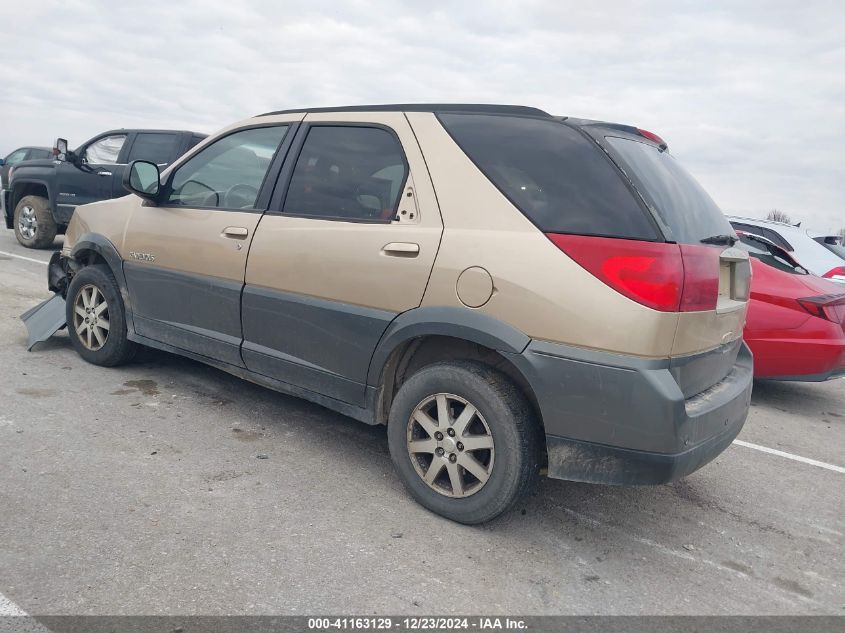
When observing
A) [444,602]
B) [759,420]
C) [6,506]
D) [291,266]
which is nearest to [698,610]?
[444,602]

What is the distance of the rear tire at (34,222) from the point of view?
10.8 meters

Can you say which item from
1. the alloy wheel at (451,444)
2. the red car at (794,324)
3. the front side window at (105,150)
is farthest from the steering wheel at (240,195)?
the front side window at (105,150)

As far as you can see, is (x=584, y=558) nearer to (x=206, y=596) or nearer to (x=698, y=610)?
(x=698, y=610)

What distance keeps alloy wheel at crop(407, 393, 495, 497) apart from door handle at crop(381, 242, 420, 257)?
0.65 meters

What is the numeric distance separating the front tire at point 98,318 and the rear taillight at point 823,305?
515 centimetres

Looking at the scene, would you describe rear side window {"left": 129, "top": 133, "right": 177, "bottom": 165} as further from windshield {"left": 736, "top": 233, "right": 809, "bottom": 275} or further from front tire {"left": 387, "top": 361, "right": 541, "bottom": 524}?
front tire {"left": 387, "top": 361, "right": 541, "bottom": 524}

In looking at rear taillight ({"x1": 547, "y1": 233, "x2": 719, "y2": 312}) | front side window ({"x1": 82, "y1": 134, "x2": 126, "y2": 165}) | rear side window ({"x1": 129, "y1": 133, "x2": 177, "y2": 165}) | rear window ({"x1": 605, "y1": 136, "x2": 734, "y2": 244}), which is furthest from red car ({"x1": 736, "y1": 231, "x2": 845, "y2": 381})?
front side window ({"x1": 82, "y1": 134, "x2": 126, "y2": 165})

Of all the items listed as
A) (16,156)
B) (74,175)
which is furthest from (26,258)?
(16,156)

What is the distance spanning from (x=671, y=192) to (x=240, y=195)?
2370 millimetres

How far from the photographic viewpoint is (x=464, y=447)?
9.73ft

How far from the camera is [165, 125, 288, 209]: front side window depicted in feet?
12.8

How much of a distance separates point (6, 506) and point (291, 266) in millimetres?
1639

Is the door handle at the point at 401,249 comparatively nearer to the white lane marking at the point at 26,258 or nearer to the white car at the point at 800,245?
the white car at the point at 800,245

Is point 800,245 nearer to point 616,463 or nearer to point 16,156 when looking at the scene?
point 616,463
